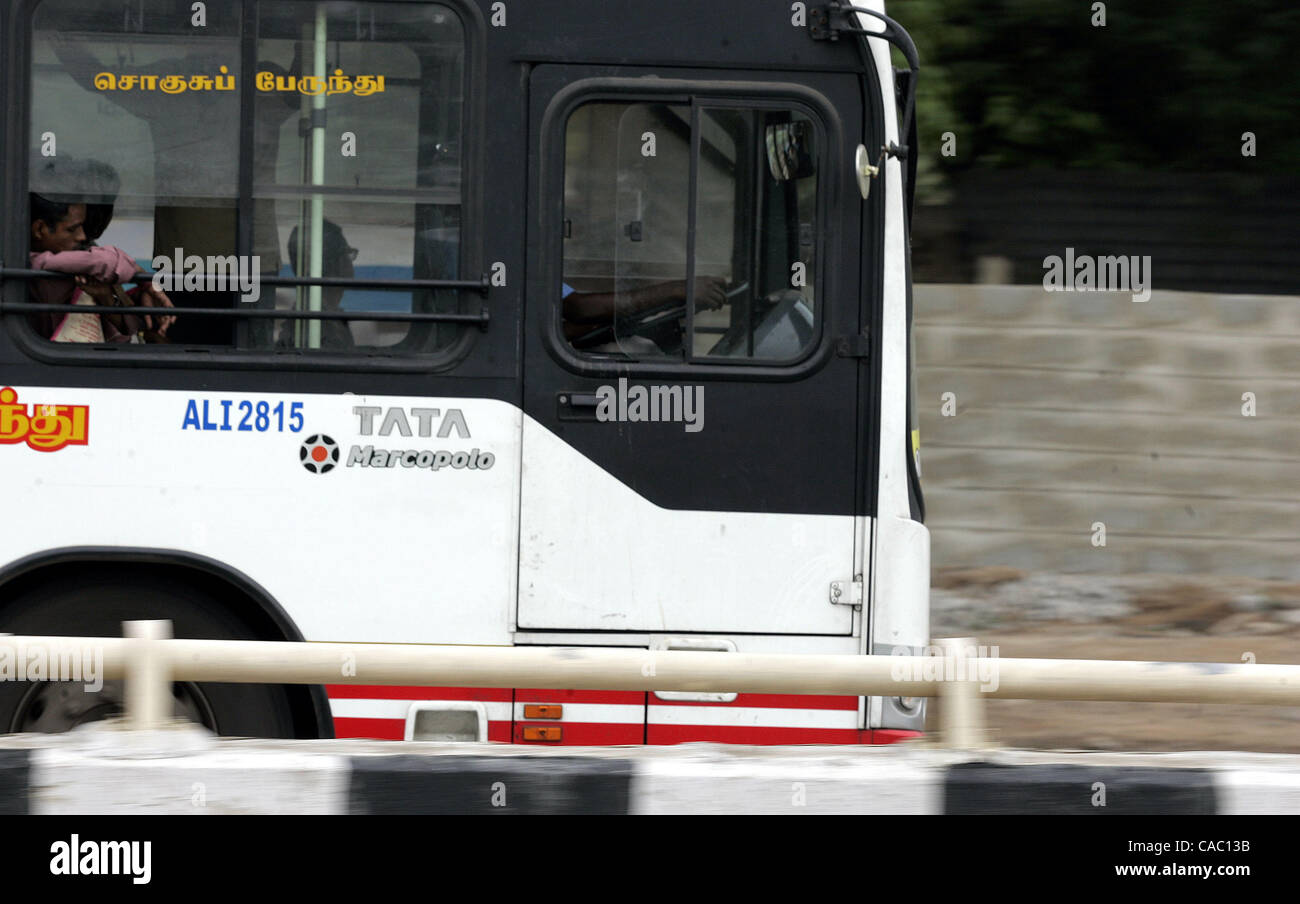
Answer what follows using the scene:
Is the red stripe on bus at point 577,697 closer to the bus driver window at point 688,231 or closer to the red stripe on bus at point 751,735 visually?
the red stripe on bus at point 751,735

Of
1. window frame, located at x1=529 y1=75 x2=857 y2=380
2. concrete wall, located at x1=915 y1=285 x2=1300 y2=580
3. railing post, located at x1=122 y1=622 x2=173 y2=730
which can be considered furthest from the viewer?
concrete wall, located at x1=915 y1=285 x2=1300 y2=580

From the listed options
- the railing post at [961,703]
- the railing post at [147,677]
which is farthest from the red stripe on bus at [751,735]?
the railing post at [147,677]

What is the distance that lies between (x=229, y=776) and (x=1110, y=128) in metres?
7.78

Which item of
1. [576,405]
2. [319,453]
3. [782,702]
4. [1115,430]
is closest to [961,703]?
[782,702]

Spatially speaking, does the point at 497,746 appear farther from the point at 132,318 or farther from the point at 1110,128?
the point at 1110,128

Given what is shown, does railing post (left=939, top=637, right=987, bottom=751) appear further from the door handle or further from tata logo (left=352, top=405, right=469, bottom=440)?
tata logo (left=352, top=405, right=469, bottom=440)

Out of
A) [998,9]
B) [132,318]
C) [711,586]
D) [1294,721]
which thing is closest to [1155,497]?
[1294,721]

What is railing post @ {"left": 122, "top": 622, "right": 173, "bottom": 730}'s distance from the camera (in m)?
2.83

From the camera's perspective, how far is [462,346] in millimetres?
4281

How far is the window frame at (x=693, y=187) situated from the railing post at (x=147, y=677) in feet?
5.67

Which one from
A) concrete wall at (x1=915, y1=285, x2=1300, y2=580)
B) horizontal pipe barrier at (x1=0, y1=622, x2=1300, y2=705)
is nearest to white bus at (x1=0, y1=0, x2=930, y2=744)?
horizontal pipe barrier at (x1=0, y1=622, x2=1300, y2=705)

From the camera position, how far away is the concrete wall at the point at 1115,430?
8406mm

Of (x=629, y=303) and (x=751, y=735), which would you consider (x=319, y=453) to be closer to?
(x=629, y=303)

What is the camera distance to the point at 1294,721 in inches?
274
